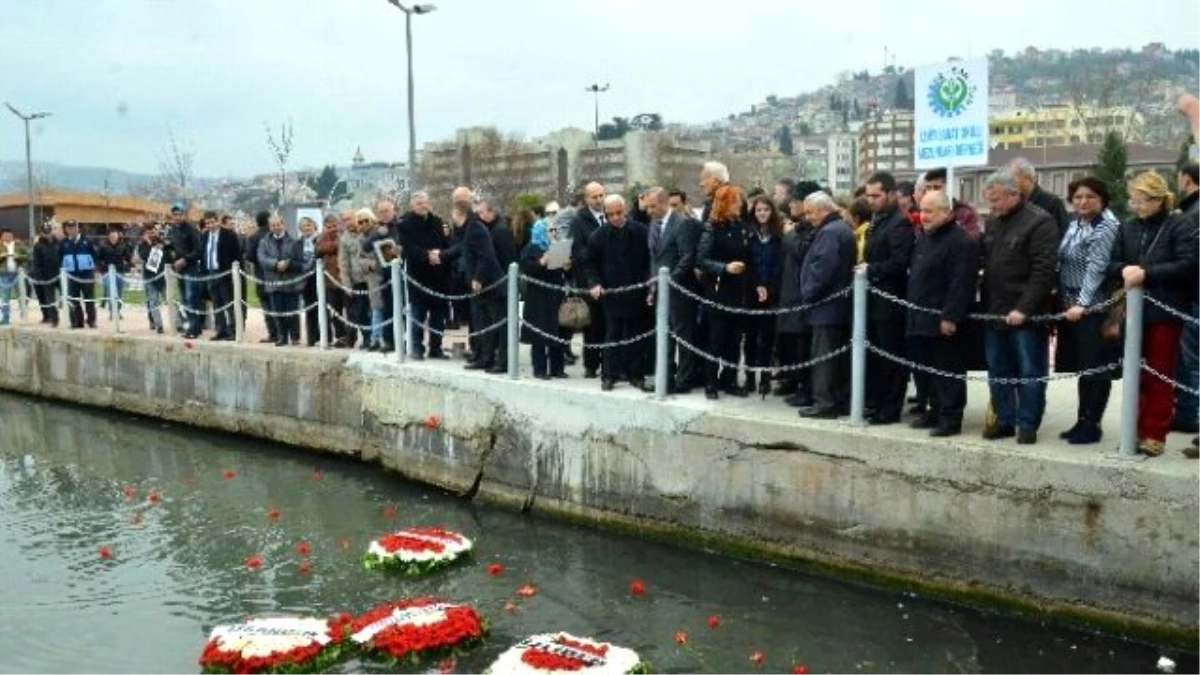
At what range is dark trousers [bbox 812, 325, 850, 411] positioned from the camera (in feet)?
29.1

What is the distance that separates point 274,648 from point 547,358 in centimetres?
476

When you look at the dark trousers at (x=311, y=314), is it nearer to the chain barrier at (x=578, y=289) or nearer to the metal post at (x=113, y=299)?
the chain barrier at (x=578, y=289)

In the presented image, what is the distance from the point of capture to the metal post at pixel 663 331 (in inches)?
376

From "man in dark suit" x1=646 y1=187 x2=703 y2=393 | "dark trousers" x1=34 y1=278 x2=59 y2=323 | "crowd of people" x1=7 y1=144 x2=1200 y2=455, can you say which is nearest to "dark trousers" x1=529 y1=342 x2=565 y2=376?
"crowd of people" x1=7 y1=144 x2=1200 y2=455

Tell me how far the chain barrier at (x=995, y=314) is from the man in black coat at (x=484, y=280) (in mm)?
4480

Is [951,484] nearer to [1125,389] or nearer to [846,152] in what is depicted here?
[1125,389]

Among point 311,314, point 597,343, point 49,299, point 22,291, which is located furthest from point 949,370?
point 22,291

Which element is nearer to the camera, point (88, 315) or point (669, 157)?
point (88, 315)

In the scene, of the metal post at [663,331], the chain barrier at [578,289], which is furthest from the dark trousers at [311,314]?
the metal post at [663,331]

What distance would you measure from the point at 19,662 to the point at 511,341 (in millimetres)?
5179

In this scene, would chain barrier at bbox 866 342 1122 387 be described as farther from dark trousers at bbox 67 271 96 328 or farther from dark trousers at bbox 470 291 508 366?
dark trousers at bbox 67 271 96 328

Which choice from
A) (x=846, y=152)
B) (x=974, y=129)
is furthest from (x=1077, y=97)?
(x=846, y=152)

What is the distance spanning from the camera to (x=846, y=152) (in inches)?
6865

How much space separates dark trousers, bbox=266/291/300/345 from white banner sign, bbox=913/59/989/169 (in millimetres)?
8321
